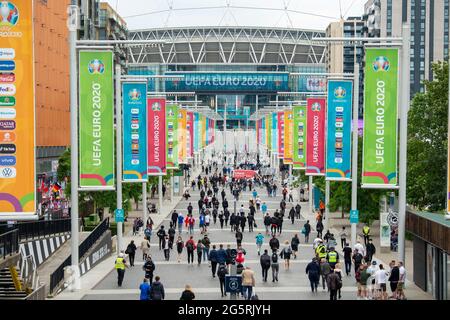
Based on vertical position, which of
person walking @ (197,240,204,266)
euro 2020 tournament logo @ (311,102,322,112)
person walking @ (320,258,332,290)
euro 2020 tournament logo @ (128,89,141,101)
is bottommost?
person walking @ (197,240,204,266)

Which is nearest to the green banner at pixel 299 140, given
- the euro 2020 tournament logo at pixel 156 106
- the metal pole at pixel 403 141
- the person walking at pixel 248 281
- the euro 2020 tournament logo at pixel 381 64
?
the euro 2020 tournament logo at pixel 156 106

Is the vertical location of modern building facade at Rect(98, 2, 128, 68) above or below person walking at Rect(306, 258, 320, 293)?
above

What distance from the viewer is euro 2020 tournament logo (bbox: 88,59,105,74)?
28.7m

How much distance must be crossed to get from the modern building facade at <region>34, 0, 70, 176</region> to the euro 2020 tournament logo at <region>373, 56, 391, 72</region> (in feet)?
157

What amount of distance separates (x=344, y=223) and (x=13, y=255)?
35309 mm

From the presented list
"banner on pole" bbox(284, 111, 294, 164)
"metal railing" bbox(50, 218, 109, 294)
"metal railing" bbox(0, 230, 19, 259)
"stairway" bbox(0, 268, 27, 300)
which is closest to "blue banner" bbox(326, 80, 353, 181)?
"metal railing" bbox(50, 218, 109, 294)

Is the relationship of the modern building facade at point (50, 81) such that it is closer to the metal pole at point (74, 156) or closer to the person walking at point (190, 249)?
the person walking at point (190, 249)

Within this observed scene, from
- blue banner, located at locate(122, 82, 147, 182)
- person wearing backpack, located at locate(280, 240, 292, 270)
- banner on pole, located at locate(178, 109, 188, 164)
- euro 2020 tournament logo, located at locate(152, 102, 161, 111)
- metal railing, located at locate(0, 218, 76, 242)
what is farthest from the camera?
banner on pole, located at locate(178, 109, 188, 164)

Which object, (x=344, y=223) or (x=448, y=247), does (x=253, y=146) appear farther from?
(x=448, y=247)

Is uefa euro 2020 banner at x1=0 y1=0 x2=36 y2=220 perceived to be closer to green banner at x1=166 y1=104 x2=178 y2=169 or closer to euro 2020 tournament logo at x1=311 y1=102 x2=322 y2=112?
euro 2020 tournament logo at x1=311 y1=102 x2=322 y2=112

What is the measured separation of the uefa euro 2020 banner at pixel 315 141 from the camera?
151 feet

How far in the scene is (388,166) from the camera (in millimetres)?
28891

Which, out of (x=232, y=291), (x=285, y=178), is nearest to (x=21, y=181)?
(x=232, y=291)

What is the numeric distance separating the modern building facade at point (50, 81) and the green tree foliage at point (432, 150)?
37429 millimetres
